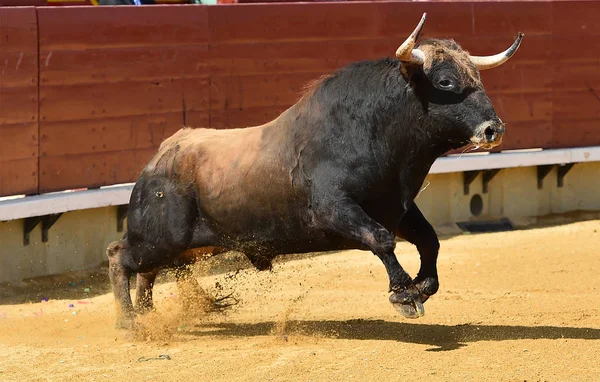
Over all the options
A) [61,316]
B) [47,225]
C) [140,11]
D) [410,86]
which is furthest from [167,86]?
[410,86]

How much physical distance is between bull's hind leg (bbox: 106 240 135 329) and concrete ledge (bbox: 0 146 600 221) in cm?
112

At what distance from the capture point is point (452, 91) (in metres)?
5.79

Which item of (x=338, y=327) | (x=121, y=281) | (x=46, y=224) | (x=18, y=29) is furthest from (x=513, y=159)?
(x=121, y=281)

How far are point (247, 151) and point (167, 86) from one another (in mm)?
2605

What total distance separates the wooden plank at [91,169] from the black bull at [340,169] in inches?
67.4

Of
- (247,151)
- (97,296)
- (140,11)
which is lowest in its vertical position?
(97,296)

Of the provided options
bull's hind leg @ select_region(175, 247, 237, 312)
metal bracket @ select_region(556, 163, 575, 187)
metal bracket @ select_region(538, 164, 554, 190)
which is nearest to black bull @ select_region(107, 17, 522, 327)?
bull's hind leg @ select_region(175, 247, 237, 312)

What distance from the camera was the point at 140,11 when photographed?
8.51 metres

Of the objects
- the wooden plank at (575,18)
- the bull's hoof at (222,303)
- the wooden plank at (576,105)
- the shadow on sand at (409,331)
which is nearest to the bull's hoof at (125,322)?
the shadow on sand at (409,331)

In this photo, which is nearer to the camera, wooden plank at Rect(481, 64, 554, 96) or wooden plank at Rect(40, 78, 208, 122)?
wooden plank at Rect(40, 78, 208, 122)

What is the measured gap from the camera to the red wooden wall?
804 cm

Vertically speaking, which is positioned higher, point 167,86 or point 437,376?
point 167,86

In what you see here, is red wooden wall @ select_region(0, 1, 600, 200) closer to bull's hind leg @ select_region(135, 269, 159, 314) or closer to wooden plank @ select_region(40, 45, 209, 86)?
wooden plank @ select_region(40, 45, 209, 86)

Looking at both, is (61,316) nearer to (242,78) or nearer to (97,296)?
(97,296)
